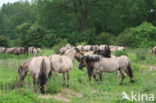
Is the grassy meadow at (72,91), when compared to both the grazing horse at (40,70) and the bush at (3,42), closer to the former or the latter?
the grazing horse at (40,70)

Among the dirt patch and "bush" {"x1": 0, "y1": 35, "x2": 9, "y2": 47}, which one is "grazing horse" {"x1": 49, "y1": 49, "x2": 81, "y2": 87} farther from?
"bush" {"x1": 0, "y1": 35, "x2": 9, "y2": 47}

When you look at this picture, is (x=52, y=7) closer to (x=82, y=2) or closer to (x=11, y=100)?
(x=82, y=2)

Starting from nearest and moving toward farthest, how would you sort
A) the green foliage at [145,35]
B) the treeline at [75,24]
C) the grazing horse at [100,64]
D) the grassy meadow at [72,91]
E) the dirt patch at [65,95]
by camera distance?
the grassy meadow at [72,91]
the dirt patch at [65,95]
the grazing horse at [100,64]
the green foliage at [145,35]
the treeline at [75,24]

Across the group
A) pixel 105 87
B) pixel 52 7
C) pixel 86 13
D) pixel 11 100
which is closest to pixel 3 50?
pixel 52 7

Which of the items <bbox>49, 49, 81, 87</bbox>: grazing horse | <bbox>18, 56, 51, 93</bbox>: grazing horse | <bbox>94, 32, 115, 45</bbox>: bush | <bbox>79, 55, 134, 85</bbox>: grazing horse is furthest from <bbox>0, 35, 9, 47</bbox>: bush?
<bbox>18, 56, 51, 93</bbox>: grazing horse

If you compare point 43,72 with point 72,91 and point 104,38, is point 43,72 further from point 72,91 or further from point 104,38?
point 104,38

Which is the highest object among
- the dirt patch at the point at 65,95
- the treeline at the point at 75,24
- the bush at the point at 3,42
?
the treeline at the point at 75,24

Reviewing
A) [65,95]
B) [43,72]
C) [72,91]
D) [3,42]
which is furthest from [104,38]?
[43,72]

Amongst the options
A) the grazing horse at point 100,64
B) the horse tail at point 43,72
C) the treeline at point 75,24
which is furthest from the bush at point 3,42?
the horse tail at point 43,72

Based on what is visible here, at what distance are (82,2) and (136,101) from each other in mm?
31841

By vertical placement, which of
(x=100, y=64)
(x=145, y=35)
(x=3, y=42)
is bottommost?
(x=100, y=64)

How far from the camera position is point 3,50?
85.5 ft

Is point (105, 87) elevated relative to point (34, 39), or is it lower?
lower

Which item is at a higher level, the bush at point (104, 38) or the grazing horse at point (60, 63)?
the bush at point (104, 38)
